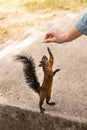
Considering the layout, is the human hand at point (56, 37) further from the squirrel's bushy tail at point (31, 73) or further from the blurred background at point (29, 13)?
the blurred background at point (29, 13)

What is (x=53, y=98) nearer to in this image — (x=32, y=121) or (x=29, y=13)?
(x=32, y=121)

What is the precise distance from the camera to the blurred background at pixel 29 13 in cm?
624

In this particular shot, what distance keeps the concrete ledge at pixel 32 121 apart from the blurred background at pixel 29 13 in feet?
10.4

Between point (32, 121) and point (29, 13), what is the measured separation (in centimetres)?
449

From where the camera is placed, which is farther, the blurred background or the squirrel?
the blurred background

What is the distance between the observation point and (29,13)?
22.9ft

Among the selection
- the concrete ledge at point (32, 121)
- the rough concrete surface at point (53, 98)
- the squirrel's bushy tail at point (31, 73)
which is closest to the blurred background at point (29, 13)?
the rough concrete surface at point (53, 98)

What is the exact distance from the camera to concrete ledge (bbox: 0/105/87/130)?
2547mm

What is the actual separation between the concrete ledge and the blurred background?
318 centimetres

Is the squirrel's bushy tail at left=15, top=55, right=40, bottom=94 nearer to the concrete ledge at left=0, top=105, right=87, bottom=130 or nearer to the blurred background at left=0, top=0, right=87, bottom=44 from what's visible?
the concrete ledge at left=0, top=105, right=87, bottom=130

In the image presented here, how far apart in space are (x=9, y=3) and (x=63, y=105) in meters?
5.18

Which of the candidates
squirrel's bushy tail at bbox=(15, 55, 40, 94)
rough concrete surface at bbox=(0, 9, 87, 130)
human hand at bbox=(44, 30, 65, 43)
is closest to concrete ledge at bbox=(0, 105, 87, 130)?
rough concrete surface at bbox=(0, 9, 87, 130)

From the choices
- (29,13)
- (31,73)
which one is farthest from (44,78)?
(29,13)

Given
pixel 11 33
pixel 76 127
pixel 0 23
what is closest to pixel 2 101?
pixel 76 127
